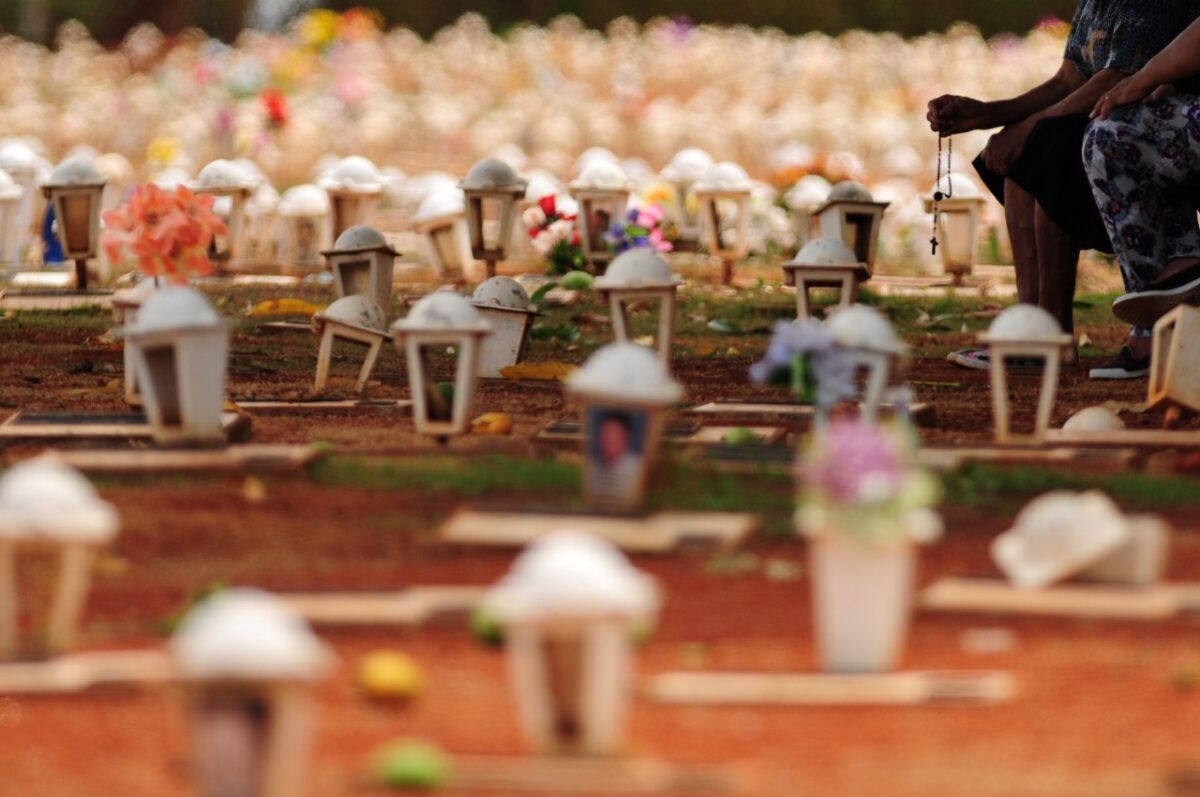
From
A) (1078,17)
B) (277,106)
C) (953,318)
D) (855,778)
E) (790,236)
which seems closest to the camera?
(855,778)

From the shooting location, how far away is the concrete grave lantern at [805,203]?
14.1 meters

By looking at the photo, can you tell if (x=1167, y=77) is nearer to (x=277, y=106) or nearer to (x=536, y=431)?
(x=536, y=431)

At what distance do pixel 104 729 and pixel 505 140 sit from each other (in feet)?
58.7

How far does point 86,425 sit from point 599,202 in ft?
17.9

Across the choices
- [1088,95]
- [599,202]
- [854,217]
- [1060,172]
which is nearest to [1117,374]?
[1060,172]

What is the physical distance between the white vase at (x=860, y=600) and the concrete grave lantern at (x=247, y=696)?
131 cm

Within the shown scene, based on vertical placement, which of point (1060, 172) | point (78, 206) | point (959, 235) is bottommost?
point (959, 235)

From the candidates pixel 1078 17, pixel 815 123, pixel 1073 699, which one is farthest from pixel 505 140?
pixel 1073 699

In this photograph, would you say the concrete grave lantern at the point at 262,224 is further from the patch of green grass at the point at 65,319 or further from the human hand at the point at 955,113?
the human hand at the point at 955,113

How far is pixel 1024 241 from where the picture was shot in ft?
32.5

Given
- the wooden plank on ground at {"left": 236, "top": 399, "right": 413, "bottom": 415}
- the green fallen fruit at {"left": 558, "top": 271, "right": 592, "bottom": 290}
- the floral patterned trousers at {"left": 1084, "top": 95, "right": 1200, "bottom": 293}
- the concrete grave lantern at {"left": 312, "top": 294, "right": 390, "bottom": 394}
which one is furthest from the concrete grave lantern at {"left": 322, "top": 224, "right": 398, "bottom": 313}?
the floral patterned trousers at {"left": 1084, "top": 95, "right": 1200, "bottom": 293}

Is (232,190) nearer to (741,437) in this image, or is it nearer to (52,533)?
(741,437)

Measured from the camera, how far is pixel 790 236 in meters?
15.2

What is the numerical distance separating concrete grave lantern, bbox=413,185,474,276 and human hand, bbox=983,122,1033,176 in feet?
13.0
